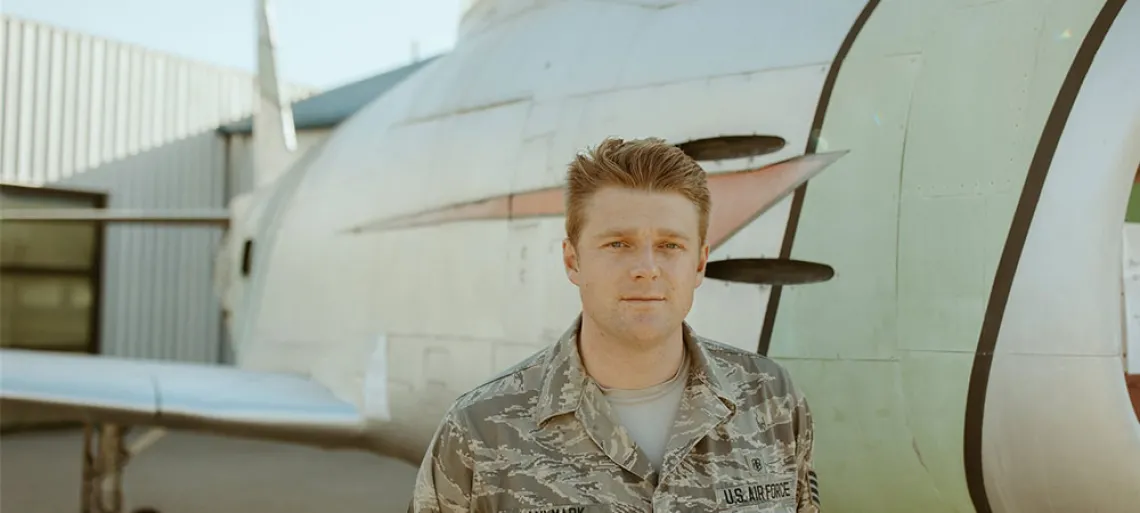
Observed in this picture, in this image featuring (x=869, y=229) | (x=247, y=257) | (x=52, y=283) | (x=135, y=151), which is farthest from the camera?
(x=135, y=151)

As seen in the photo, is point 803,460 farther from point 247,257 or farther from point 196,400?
point 247,257

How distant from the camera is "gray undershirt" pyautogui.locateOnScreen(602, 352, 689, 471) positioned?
1.76 m

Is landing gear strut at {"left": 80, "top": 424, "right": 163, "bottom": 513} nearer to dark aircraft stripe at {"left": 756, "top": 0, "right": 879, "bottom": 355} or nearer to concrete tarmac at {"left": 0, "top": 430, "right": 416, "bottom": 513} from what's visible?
concrete tarmac at {"left": 0, "top": 430, "right": 416, "bottom": 513}

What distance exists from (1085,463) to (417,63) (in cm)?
1524

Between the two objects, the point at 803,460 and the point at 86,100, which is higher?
the point at 86,100

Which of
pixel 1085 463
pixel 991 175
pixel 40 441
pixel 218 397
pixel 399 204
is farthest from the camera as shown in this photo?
pixel 40 441

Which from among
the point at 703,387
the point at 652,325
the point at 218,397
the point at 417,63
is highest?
the point at 417,63

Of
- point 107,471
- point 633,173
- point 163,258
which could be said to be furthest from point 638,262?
point 163,258

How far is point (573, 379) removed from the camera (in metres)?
1.80

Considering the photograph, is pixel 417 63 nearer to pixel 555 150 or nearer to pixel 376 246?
pixel 376 246

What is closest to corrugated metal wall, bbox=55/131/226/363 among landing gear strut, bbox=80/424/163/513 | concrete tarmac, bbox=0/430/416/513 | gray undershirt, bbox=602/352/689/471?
concrete tarmac, bbox=0/430/416/513

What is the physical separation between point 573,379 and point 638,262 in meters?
0.29

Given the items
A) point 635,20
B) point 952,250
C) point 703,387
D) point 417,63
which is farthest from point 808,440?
point 417,63

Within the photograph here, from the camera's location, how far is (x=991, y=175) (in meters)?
2.46
